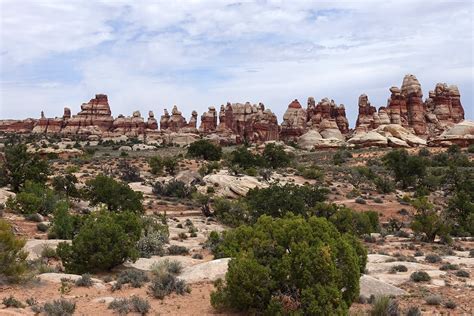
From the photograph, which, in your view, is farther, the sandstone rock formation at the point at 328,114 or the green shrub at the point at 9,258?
the sandstone rock formation at the point at 328,114

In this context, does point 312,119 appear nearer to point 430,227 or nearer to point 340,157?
point 340,157

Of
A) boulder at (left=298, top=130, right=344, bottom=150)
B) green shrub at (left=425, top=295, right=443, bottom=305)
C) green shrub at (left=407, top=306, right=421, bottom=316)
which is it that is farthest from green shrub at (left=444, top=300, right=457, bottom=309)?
boulder at (left=298, top=130, right=344, bottom=150)

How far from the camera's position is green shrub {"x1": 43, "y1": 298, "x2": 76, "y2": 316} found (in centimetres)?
817

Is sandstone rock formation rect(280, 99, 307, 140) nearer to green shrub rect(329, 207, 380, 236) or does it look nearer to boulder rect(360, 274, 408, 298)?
green shrub rect(329, 207, 380, 236)

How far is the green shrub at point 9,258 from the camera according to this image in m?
10.2

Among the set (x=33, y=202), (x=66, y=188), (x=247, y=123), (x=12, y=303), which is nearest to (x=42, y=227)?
(x=33, y=202)

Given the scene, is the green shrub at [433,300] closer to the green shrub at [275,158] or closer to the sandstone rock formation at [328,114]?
the green shrub at [275,158]

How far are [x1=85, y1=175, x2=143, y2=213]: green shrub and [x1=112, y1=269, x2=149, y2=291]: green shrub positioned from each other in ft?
39.6

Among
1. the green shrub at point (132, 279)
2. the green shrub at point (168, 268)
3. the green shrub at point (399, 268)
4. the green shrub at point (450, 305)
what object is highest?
the green shrub at point (132, 279)

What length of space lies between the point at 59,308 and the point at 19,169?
73.8ft

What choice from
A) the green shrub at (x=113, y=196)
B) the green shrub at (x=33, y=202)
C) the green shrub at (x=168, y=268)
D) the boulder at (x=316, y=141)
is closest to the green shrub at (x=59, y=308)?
the green shrub at (x=168, y=268)

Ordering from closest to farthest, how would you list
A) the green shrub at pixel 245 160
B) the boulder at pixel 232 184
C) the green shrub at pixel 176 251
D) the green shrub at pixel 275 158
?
the green shrub at pixel 176 251 → the boulder at pixel 232 184 → the green shrub at pixel 245 160 → the green shrub at pixel 275 158

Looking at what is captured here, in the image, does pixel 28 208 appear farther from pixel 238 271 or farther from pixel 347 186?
pixel 347 186

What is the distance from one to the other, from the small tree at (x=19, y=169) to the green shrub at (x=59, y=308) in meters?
21.7
